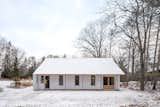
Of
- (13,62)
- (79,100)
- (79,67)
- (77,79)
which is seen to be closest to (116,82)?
(77,79)

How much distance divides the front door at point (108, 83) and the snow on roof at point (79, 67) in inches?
33.3

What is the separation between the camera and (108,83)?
35.1 m

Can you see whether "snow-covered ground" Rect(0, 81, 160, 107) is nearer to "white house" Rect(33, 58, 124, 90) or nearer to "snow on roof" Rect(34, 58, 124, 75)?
"white house" Rect(33, 58, 124, 90)

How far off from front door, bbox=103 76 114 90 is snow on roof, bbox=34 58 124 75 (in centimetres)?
85

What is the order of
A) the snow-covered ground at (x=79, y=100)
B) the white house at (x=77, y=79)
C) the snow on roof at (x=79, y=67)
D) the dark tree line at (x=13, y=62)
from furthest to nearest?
the dark tree line at (x=13, y=62)
the snow on roof at (x=79, y=67)
the white house at (x=77, y=79)
the snow-covered ground at (x=79, y=100)

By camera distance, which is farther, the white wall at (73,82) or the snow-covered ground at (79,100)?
the white wall at (73,82)

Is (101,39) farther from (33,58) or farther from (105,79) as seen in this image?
Answer: (33,58)

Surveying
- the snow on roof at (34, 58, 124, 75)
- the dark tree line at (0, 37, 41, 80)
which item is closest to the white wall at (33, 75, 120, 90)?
the snow on roof at (34, 58, 124, 75)

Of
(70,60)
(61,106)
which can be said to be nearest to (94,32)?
(70,60)

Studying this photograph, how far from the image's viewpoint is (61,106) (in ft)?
59.2

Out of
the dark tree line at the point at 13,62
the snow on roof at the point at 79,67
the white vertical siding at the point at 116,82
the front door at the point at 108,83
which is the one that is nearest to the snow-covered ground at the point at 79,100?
the white vertical siding at the point at 116,82

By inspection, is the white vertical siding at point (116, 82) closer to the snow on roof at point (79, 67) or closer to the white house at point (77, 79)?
the white house at point (77, 79)

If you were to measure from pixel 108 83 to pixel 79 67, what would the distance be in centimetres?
430

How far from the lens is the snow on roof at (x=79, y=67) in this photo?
35000 millimetres
